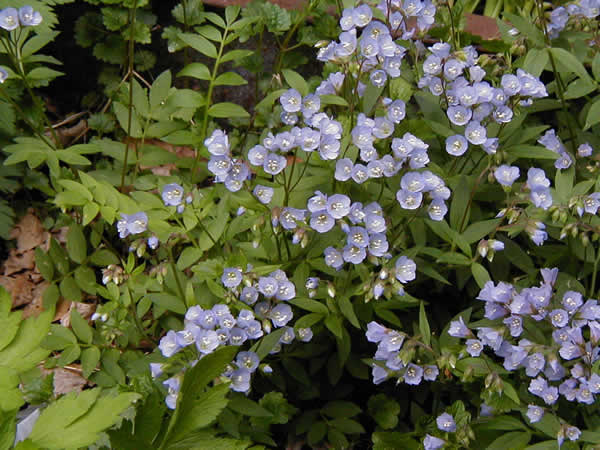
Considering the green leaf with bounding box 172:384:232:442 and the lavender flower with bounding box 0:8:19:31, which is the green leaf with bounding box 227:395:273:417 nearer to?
the green leaf with bounding box 172:384:232:442

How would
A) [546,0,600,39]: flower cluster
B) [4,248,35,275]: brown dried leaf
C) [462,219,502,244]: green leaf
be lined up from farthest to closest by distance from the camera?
1. [4,248,35,275]: brown dried leaf
2. [546,0,600,39]: flower cluster
3. [462,219,502,244]: green leaf

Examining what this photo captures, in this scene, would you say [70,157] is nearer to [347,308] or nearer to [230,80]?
[230,80]

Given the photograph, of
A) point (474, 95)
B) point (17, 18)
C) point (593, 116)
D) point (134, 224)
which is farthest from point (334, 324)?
point (17, 18)

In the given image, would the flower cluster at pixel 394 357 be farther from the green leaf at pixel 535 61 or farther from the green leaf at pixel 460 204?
the green leaf at pixel 535 61

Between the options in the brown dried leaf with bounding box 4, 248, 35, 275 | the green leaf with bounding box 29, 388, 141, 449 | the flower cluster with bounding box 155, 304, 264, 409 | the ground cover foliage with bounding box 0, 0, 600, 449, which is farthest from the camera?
the brown dried leaf with bounding box 4, 248, 35, 275

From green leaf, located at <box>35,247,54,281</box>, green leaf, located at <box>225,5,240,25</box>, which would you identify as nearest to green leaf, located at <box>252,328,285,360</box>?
Result: green leaf, located at <box>35,247,54,281</box>

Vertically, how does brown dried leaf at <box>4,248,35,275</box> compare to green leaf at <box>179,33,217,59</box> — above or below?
below

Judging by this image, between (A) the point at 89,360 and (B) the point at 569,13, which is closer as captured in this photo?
(A) the point at 89,360

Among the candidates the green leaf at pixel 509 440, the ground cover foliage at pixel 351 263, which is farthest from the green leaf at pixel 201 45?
the green leaf at pixel 509 440
